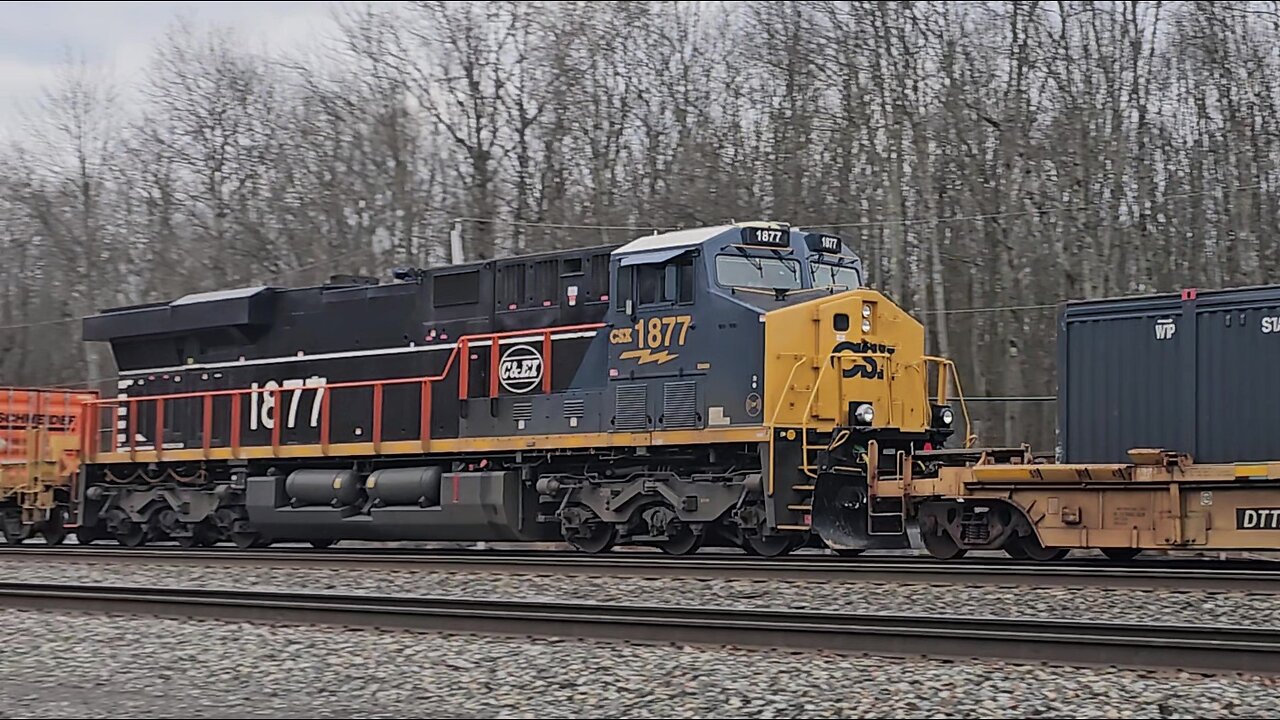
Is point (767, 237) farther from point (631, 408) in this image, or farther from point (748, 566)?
point (748, 566)

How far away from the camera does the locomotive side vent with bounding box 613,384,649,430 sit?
15766mm

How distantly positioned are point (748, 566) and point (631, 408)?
2.86 m

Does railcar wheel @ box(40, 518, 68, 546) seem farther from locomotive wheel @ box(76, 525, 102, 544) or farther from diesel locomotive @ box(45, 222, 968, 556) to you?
diesel locomotive @ box(45, 222, 968, 556)

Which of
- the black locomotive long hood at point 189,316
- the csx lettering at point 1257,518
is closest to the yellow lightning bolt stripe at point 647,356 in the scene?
the csx lettering at point 1257,518

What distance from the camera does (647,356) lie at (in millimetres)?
15797

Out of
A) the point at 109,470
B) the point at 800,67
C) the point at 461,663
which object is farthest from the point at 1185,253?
the point at 461,663

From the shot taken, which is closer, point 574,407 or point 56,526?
point 574,407

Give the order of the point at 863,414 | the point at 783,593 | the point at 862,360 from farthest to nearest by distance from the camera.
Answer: the point at 862,360, the point at 863,414, the point at 783,593

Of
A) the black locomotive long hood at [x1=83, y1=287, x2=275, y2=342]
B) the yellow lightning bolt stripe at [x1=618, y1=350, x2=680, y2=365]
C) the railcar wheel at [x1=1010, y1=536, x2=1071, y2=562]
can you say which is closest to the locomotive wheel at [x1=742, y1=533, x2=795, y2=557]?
the yellow lightning bolt stripe at [x1=618, y1=350, x2=680, y2=365]

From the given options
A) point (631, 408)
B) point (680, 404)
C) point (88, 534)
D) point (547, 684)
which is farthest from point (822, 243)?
point (88, 534)

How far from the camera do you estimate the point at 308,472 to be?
61.2ft

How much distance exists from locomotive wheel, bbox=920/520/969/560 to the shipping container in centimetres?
140

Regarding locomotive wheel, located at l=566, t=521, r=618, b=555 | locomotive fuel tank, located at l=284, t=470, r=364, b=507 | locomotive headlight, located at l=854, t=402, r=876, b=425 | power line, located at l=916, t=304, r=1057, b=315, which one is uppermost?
power line, located at l=916, t=304, r=1057, b=315

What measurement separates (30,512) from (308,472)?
550 centimetres
